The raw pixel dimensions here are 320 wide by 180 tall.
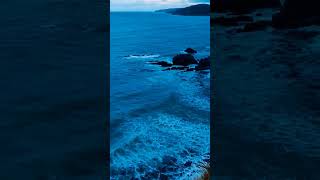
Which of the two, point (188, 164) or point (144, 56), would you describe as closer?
point (188, 164)

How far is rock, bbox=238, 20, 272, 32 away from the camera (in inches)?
1095

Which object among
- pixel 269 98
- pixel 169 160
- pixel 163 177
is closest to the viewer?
pixel 163 177

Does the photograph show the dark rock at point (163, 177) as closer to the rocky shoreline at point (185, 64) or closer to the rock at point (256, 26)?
the rocky shoreline at point (185, 64)

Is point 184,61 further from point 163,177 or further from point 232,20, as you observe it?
point 163,177

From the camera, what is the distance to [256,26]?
28359mm

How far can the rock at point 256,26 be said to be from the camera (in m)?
27.8

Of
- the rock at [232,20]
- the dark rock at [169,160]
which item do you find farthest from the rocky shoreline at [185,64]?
the dark rock at [169,160]

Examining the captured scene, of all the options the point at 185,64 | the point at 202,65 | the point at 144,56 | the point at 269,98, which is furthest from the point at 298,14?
the point at 144,56
